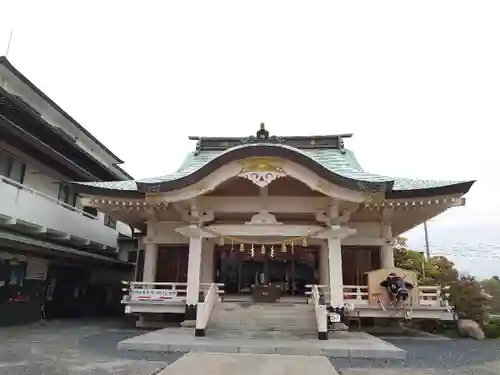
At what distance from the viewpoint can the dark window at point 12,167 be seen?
39.2 feet

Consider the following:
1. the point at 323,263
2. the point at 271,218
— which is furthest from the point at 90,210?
the point at 323,263

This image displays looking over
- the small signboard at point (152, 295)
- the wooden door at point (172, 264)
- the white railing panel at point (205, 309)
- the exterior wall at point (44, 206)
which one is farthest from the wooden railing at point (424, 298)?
the exterior wall at point (44, 206)

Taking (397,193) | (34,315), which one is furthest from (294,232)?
(34,315)

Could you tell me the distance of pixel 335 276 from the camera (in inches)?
429

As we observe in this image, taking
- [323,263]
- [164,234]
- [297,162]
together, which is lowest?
[323,263]

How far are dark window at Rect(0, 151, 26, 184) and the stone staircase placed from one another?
789 centimetres

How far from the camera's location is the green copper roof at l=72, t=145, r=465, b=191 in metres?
11.5

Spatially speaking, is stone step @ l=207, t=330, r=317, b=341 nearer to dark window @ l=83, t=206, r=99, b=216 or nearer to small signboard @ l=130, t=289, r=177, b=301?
small signboard @ l=130, t=289, r=177, b=301

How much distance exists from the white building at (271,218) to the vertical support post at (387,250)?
33 millimetres

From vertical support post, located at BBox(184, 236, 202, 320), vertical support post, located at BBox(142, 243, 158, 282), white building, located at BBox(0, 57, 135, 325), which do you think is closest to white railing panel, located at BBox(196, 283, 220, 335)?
vertical support post, located at BBox(184, 236, 202, 320)

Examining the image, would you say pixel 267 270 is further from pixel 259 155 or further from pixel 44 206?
pixel 44 206

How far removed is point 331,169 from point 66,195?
1092 cm

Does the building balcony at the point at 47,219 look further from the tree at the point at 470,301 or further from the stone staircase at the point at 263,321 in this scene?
the tree at the point at 470,301

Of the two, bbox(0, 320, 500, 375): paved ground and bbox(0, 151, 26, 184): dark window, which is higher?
bbox(0, 151, 26, 184): dark window
